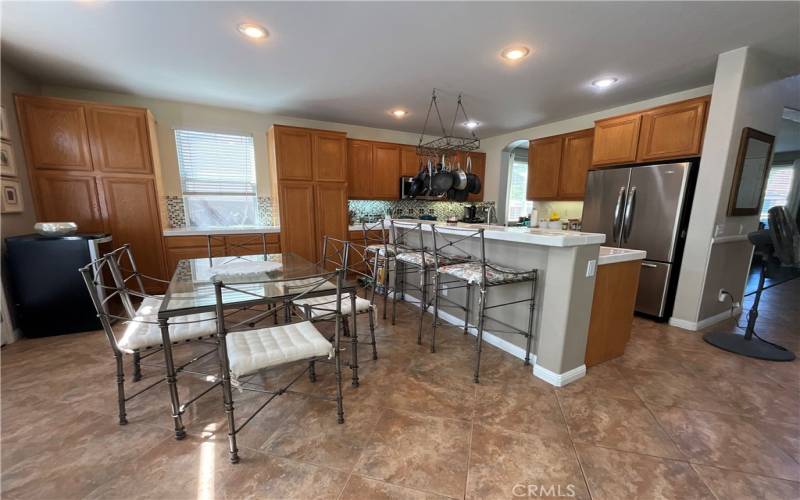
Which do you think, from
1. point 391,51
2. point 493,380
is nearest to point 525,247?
point 493,380

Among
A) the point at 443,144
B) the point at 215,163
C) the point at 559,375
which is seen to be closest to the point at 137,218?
the point at 215,163

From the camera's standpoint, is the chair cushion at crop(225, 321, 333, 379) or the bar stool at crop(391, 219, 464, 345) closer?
the chair cushion at crop(225, 321, 333, 379)

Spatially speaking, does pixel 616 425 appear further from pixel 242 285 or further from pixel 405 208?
pixel 405 208

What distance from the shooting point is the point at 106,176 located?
328cm

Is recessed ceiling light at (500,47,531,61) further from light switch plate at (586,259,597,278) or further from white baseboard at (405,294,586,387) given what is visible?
white baseboard at (405,294,586,387)

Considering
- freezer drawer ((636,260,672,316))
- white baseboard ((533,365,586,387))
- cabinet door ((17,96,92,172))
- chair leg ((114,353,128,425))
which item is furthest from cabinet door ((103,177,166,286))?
freezer drawer ((636,260,672,316))

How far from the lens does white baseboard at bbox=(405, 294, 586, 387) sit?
2031 millimetres

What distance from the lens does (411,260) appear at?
2.79m

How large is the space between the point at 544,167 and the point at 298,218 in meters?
3.79

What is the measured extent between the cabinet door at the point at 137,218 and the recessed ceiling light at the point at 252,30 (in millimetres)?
2299

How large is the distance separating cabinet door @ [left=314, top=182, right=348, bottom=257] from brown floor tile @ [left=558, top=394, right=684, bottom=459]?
3532 millimetres

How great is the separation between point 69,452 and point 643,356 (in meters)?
3.74

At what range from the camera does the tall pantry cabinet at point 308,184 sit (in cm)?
409

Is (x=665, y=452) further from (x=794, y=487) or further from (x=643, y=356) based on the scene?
(x=643, y=356)
